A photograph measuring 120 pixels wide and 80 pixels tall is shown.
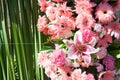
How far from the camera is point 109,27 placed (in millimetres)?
1399

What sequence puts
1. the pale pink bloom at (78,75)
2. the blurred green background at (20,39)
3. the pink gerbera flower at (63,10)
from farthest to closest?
the blurred green background at (20,39) → the pink gerbera flower at (63,10) → the pale pink bloom at (78,75)

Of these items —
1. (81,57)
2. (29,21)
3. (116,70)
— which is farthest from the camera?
(29,21)

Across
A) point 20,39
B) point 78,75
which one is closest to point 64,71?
point 78,75

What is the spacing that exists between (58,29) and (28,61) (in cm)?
67

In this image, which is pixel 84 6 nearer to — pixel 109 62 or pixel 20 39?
pixel 109 62

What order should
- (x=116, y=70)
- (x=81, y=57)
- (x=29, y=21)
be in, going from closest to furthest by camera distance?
(x=81, y=57) → (x=116, y=70) → (x=29, y=21)

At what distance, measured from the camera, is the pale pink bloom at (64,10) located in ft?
4.75

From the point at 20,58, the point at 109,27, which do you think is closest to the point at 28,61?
the point at 20,58

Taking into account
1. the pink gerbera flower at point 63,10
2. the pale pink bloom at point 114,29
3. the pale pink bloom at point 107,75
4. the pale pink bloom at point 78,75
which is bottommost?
the pale pink bloom at point 107,75

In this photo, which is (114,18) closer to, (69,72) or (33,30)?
(69,72)

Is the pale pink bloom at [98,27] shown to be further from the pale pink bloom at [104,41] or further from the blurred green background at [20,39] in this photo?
the blurred green background at [20,39]

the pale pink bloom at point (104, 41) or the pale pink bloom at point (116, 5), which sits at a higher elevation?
the pale pink bloom at point (116, 5)

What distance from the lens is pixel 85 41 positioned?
53.7 inches

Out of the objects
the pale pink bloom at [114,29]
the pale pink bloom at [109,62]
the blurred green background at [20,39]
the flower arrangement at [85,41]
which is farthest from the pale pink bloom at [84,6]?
the blurred green background at [20,39]
